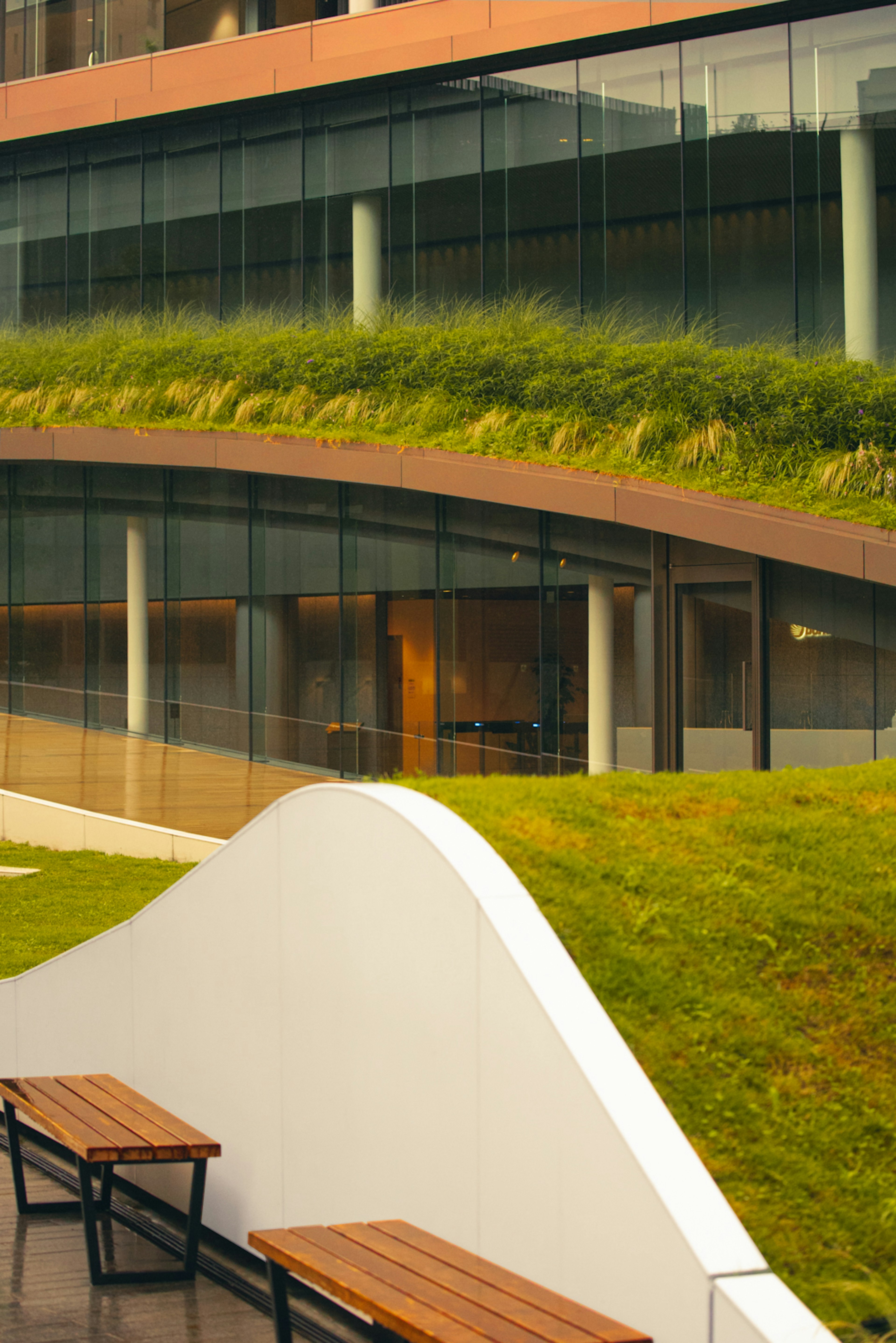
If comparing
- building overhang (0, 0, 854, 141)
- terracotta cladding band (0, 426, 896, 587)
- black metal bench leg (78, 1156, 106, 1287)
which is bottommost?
black metal bench leg (78, 1156, 106, 1287)

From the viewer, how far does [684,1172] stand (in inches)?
134

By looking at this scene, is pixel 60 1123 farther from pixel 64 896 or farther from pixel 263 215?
pixel 263 215

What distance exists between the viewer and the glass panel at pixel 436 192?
839 inches

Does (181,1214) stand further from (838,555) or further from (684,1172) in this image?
(838,555)

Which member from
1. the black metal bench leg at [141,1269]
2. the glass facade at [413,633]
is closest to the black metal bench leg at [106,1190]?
the black metal bench leg at [141,1269]

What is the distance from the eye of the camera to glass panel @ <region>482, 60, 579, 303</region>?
20328 millimetres

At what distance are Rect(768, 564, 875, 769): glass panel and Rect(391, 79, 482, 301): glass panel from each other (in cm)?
821

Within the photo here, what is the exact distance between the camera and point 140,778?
19922 millimetres

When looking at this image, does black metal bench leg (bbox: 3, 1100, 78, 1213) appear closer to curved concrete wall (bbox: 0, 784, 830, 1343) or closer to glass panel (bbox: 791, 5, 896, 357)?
curved concrete wall (bbox: 0, 784, 830, 1343)

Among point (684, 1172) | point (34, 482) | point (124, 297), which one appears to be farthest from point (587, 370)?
point (684, 1172)

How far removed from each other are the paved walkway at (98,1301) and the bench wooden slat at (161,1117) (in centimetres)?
52

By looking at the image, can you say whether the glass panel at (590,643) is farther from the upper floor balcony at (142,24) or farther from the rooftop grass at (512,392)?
the upper floor balcony at (142,24)

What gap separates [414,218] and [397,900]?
19287 millimetres

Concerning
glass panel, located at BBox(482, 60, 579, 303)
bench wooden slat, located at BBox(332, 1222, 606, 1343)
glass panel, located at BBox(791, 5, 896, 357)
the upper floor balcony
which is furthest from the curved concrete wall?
the upper floor balcony
